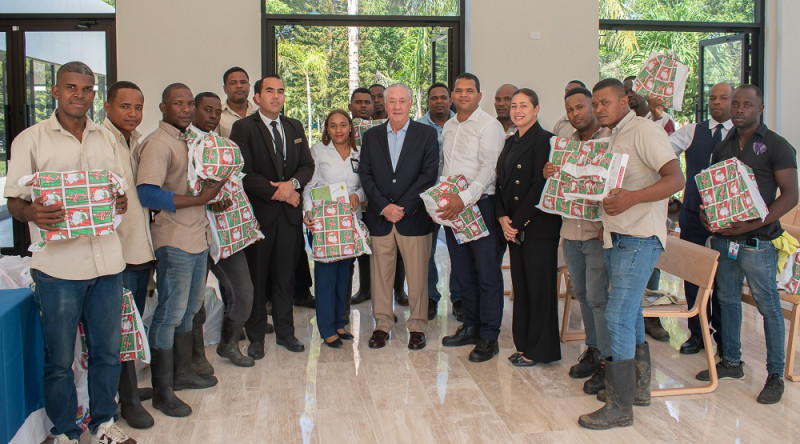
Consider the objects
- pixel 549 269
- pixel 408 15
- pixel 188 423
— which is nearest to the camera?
pixel 188 423

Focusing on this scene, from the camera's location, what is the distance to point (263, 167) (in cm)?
438

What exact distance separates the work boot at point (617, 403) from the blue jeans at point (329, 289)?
185 centimetres

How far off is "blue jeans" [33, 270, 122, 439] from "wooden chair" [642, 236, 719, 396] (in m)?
2.64

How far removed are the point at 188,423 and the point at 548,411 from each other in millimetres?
1780

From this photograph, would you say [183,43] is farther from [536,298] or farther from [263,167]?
[536,298]

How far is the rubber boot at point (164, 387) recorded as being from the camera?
3.55 metres

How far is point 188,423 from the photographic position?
348cm

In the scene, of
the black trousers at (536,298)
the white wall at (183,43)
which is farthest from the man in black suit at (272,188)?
the white wall at (183,43)

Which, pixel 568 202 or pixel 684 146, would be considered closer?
pixel 568 202

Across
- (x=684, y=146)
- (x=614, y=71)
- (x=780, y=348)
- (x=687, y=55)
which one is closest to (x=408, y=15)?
(x=614, y=71)

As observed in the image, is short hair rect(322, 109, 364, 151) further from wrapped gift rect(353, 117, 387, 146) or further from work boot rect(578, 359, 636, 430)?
work boot rect(578, 359, 636, 430)

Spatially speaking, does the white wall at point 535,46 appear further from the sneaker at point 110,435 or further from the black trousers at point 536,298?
the sneaker at point 110,435

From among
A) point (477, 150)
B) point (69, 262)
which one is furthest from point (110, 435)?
point (477, 150)

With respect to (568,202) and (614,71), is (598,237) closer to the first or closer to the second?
(568,202)
